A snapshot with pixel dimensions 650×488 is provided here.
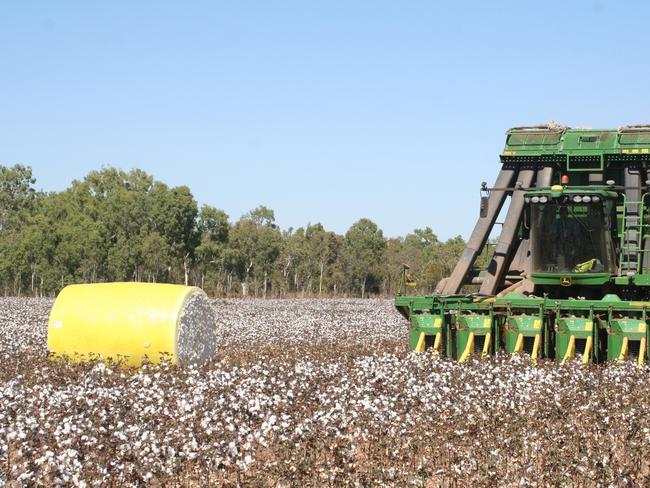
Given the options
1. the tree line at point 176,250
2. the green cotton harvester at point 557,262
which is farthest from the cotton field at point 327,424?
the tree line at point 176,250

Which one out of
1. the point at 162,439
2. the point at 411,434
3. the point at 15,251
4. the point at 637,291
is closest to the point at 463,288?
the point at 637,291

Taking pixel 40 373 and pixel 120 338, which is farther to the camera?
pixel 120 338

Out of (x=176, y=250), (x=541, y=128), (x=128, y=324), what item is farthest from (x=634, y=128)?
(x=176, y=250)

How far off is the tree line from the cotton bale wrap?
55.9 m

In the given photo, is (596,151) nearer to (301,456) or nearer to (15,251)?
(301,456)

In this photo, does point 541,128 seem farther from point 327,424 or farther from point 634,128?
point 327,424

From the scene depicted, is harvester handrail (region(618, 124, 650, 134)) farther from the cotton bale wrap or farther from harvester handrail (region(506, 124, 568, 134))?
the cotton bale wrap

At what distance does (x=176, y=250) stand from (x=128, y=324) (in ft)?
258

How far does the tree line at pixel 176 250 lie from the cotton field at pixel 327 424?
5783 cm

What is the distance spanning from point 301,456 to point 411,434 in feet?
6.54

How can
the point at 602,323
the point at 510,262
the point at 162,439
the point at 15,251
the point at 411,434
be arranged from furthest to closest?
the point at 15,251, the point at 510,262, the point at 602,323, the point at 411,434, the point at 162,439

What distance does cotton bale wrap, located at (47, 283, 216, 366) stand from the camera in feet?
54.5

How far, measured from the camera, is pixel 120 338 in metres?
16.7

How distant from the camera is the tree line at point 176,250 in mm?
86188
